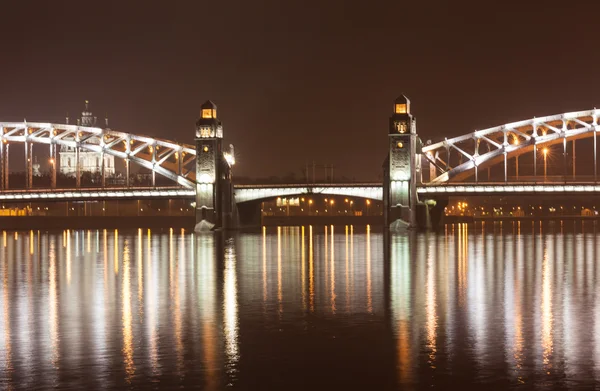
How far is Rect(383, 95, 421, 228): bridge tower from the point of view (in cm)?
10819

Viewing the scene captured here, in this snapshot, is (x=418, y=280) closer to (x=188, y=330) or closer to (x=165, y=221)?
(x=188, y=330)

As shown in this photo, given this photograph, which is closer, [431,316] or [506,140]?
[431,316]

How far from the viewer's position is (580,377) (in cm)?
1852

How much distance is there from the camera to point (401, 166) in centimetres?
10962

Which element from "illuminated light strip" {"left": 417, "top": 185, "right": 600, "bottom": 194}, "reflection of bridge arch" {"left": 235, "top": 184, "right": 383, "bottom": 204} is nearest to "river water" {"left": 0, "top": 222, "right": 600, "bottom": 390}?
"illuminated light strip" {"left": 417, "top": 185, "right": 600, "bottom": 194}

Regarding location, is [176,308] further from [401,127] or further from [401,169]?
[401,127]

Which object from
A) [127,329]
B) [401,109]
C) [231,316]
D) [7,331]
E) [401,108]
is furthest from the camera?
[401,109]

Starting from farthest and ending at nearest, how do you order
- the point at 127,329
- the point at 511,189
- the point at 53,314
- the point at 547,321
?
the point at 511,189, the point at 53,314, the point at 547,321, the point at 127,329

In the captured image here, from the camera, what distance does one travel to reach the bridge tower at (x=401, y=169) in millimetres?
108188

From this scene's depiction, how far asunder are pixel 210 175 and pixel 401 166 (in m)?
19.5

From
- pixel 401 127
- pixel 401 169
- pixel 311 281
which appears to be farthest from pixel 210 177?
pixel 311 281

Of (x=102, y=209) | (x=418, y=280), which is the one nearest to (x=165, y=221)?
(x=102, y=209)

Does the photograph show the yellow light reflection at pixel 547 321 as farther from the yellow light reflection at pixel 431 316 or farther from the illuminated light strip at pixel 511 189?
the illuminated light strip at pixel 511 189

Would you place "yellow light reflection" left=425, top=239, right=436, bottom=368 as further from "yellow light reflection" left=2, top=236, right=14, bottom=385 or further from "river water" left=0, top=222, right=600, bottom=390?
"yellow light reflection" left=2, top=236, right=14, bottom=385
